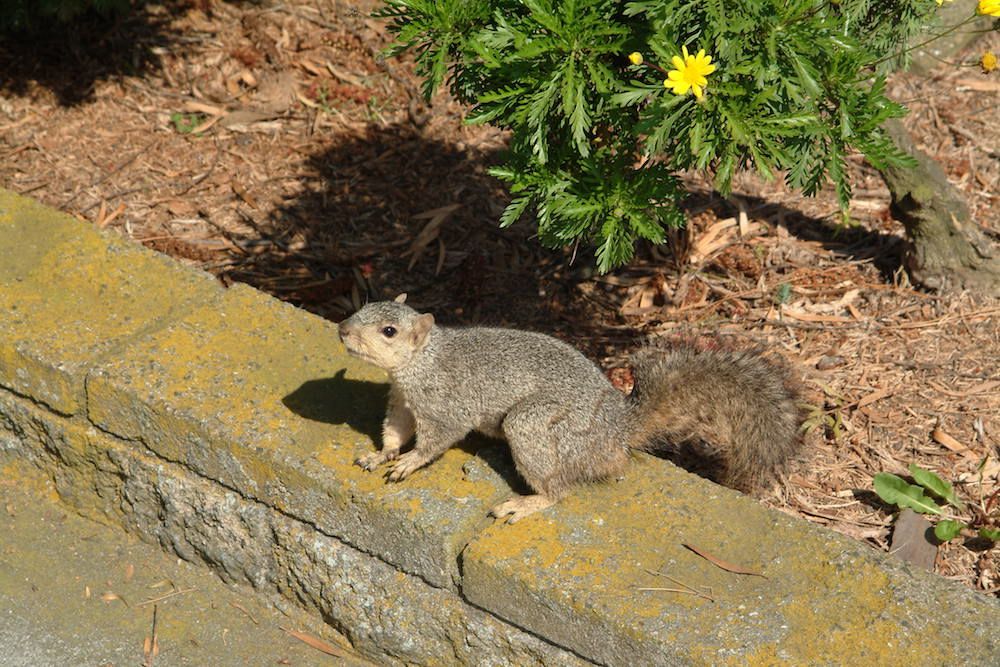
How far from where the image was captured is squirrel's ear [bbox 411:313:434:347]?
3.64m

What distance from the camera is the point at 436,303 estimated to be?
5246 millimetres

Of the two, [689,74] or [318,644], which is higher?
[689,74]

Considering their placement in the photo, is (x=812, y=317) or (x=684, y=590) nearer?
(x=684, y=590)

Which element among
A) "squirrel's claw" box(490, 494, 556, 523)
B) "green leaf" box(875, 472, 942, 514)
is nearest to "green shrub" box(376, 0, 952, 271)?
"squirrel's claw" box(490, 494, 556, 523)

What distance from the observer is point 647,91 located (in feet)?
9.75

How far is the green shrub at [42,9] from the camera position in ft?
19.4

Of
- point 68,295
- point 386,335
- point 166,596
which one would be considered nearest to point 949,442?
point 386,335

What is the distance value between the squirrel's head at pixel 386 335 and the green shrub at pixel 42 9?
10.7 ft

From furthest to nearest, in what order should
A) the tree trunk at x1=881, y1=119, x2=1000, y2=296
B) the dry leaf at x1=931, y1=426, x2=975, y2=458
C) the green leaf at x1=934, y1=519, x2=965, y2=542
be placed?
the tree trunk at x1=881, y1=119, x2=1000, y2=296 → the dry leaf at x1=931, y1=426, x2=975, y2=458 → the green leaf at x1=934, y1=519, x2=965, y2=542

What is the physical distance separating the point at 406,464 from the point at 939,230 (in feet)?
9.19

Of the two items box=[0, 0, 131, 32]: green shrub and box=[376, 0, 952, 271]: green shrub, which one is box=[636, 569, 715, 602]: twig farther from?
box=[0, 0, 131, 32]: green shrub

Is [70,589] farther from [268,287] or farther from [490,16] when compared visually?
[490,16]

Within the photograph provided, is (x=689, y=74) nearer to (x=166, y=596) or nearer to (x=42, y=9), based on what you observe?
(x=166, y=596)

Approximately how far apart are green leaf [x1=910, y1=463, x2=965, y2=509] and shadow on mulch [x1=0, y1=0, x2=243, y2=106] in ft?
16.1
